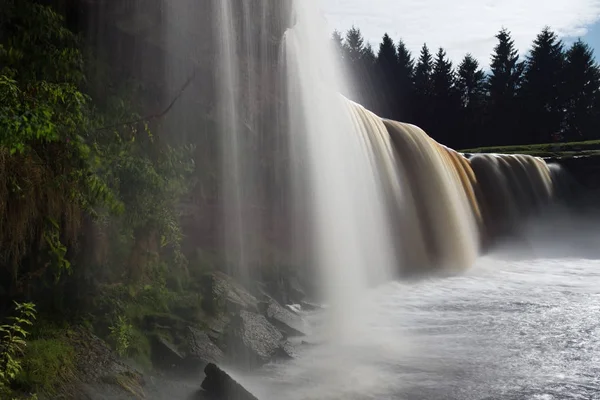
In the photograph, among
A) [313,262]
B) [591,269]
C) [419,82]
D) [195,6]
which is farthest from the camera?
[419,82]

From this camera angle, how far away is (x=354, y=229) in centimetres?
1131

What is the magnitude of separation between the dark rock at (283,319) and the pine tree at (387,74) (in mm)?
43902

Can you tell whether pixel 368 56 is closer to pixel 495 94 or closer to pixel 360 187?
pixel 495 94

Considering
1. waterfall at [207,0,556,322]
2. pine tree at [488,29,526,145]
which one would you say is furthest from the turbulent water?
pine tree at [488,29,526,145]

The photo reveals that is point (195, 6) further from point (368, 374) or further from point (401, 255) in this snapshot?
point (401, 255)

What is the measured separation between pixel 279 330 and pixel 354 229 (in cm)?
430

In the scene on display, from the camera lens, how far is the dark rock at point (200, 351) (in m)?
5.84

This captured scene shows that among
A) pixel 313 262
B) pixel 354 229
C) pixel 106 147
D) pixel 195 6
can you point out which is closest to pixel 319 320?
pixel 313 262

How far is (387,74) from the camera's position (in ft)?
169

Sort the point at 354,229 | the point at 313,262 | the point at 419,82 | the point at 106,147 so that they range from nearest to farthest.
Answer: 1. the point at 106,147
2. the point at 313,262
3. the point at 354,229
4. the point at 419,82

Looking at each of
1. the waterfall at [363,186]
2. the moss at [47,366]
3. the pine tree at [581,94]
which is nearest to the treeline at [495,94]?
the pine tree at [581,94]

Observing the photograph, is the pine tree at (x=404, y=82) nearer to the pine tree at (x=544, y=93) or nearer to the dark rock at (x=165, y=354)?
the pine tree at (x=544, y=93)

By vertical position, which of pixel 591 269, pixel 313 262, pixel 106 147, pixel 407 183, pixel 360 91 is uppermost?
pixel 360 91

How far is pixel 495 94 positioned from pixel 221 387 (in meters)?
49.0
